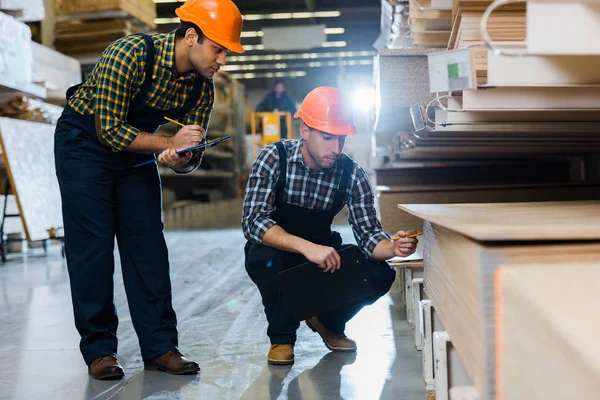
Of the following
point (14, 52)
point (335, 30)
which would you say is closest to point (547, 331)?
point (14, 52)

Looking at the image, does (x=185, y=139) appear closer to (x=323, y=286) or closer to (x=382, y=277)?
(x=323, y=286)

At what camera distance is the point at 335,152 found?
10.0ft

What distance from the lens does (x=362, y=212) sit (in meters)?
3.19

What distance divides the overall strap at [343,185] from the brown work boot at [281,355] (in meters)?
0.63

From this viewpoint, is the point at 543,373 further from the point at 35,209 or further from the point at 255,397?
the point at 35,209

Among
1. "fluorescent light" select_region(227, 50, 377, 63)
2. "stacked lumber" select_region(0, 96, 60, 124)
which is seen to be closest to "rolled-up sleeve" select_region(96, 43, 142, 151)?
"stacked lumber" select_region(0, 96, 60, 124)

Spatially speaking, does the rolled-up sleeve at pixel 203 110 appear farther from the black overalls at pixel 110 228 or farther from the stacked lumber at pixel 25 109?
the stacked lumber at pixel 25 109

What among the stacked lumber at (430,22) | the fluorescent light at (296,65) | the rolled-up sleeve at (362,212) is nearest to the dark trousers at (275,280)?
the rolled-up sleeve at (362,212)

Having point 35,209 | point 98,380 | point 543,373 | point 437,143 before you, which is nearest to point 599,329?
point 543,373

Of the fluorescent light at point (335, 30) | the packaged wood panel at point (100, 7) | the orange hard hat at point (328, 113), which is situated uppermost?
the fluorescent light at point (335, 30)

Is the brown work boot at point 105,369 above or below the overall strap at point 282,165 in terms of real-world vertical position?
below

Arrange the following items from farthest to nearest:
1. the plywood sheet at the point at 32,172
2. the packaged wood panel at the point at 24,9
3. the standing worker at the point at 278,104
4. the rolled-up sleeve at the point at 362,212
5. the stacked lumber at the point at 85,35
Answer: the standing worker at the point at 278,104 < the stacked lumber at the point at 85,35 < the packaged wood panel at the point at 24,9 < the plywood sheet at the point at 32,172 < the rolled-up sleeve at the point at 362,212

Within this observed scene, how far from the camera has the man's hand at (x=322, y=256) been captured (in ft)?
9.46

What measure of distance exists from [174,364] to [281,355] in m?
0.44
